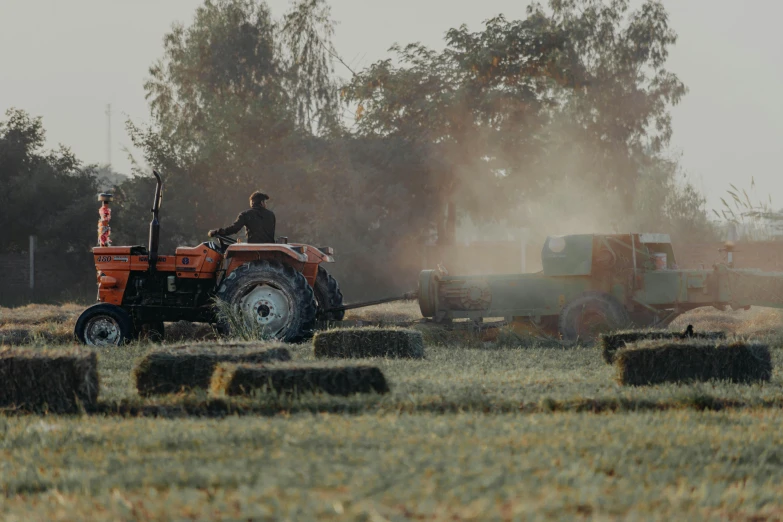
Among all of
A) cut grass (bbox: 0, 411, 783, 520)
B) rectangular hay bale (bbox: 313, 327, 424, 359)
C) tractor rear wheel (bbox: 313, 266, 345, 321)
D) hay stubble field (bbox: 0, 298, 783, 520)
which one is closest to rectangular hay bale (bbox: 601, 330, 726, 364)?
rectangular hay bale (bbox: 313, 327, 424, 359)

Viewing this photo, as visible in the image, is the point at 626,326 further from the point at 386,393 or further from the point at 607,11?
the point at 607,11

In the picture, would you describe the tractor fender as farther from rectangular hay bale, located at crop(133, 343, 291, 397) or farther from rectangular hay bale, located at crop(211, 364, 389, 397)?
rectangular hay bale, located at crop(211, 364, 389, 397)

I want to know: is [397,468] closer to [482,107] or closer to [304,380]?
[304,380]

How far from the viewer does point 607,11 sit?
4084 cm

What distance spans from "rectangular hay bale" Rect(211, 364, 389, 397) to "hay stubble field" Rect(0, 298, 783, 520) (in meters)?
0.17

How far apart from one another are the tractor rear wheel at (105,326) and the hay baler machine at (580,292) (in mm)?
3831

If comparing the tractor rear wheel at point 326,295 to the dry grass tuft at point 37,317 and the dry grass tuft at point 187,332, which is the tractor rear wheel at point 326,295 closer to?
the dry grass tuft at point 187,332

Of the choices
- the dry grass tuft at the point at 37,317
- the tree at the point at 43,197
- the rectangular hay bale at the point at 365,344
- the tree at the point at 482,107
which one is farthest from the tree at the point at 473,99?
the rectangular hay bale at the point at 365,344

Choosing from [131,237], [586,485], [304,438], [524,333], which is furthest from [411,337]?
[131,237]

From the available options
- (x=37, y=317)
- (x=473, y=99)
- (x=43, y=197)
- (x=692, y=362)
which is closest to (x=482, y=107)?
(x=473, y=99)

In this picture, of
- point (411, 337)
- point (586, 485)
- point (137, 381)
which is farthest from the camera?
point (411, 337)

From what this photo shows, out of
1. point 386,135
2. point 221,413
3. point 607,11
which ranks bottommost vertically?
point 221,413

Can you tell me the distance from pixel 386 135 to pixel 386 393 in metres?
26.3

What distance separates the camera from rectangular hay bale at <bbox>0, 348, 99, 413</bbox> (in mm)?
7180
